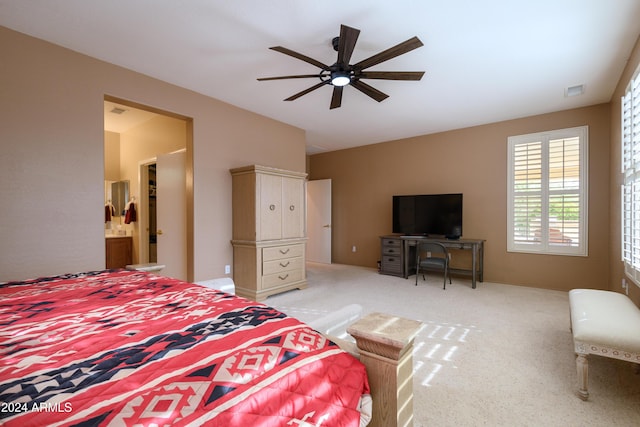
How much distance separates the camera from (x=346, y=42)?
7.11 ft

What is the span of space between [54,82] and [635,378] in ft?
17.1

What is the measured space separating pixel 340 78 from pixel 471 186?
352 cm

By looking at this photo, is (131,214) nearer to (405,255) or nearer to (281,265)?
(281,265)

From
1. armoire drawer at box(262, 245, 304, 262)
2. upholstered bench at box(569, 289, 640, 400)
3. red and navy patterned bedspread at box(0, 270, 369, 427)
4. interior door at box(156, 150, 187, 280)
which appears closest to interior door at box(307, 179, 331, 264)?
armoire drawer at box(262, 245, 304, 262)

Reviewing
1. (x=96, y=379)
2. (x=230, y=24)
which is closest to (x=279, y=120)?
(x=230, y=24)

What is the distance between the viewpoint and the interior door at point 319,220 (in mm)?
6832

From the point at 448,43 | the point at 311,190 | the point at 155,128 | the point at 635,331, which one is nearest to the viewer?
the point at 635,331

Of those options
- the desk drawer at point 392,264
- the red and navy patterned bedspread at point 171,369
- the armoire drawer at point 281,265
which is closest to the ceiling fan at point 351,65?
the red and navy patterned bedspread at point 171,369

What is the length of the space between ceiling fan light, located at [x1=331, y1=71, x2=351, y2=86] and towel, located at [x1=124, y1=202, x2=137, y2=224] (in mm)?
4086

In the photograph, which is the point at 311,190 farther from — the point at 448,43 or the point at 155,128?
the point at 448,43

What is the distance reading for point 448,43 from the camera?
104 inches

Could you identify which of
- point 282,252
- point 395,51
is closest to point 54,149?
point 282,252

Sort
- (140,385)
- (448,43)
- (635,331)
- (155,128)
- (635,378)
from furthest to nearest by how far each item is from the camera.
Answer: (155,128) < (448,43) < (635,378) < (635,331) < (140,385)

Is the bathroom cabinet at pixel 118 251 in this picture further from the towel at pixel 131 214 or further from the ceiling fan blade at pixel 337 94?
the ceiling fan blade at pixel 337 94
